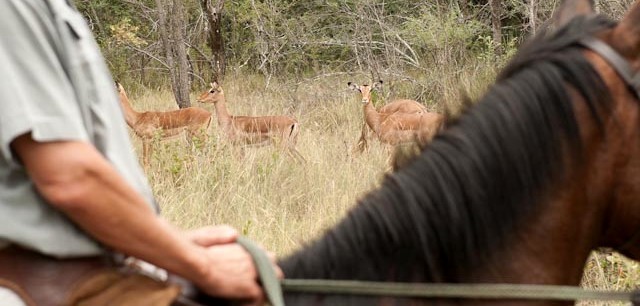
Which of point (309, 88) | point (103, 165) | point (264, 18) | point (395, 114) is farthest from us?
point (264, 18)

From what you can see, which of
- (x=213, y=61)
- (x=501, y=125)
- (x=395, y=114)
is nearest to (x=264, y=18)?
(x=213, y=61)

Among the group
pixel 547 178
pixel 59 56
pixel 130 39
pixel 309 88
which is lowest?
pixel 309 88

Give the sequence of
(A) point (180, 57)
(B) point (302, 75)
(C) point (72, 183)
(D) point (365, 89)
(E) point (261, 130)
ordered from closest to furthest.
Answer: (C) point (72, 183) < (E) point (261, 130) < (A) point (180, 57) < (D) point (365, 89) < (B) point (302, 75)

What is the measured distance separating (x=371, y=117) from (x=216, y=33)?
446cm

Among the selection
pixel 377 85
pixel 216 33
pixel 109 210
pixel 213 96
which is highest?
pixel 109 210

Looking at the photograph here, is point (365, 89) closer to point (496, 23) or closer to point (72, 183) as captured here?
point (496, 23)

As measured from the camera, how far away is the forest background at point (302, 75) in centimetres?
666

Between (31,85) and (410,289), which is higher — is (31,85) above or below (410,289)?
above

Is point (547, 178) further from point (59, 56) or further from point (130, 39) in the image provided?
point (130, 39)

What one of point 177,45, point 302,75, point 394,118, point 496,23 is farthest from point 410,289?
point 302,75

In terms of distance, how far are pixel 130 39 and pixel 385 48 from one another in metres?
4.41

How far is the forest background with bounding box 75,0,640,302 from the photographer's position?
6.66m

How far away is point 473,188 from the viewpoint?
182 centimetres

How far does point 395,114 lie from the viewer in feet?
35.7
